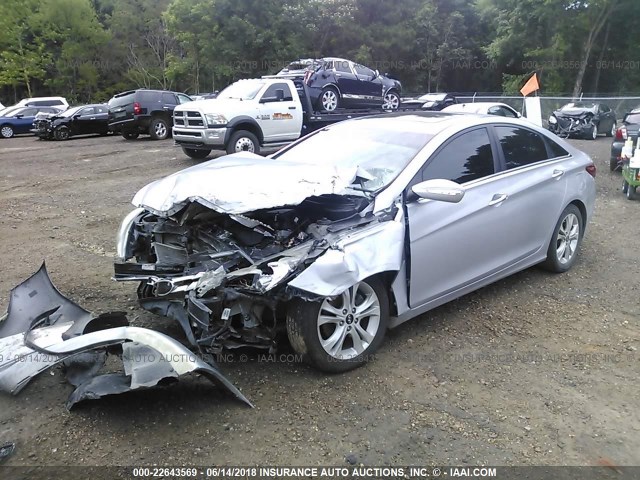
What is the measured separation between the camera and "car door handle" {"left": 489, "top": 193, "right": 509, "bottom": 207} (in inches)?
174

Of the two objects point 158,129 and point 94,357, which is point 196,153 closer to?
point 158,129

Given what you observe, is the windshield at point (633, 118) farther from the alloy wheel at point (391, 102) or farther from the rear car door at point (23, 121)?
the rear car door at point (23, 121)

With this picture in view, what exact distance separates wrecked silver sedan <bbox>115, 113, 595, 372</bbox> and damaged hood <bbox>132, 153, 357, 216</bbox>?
0.04 ft

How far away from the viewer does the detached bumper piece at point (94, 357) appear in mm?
2941

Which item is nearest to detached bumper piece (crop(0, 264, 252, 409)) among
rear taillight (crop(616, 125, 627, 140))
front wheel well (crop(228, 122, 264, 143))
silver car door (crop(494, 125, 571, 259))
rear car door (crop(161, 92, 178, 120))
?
silver car door (crop(494, 125, 571, 259))

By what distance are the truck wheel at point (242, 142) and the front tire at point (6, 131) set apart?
15.5 m

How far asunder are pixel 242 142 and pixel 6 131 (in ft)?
51.7

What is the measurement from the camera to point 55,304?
3.98 m

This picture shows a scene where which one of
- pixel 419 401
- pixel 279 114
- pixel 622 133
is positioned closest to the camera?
pixel 419 401

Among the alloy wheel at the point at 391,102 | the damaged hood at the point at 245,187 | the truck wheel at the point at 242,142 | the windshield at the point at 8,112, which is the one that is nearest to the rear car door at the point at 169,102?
the truck wheel at the point at 242,142

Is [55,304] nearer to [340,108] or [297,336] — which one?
[297,336]

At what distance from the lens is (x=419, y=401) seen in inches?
130

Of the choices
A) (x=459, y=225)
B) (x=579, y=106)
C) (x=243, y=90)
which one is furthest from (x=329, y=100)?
(x=459, y=225)

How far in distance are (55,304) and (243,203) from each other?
1708 mm
